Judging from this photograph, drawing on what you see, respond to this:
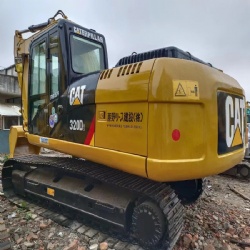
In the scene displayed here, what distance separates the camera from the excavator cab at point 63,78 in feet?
9.62

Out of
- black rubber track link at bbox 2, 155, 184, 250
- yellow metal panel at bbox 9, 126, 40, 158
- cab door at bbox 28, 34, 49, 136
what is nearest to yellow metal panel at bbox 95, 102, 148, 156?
black rubber track link at bbox 2, 155, 184, 250

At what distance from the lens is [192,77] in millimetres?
2207

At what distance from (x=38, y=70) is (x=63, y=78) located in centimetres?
91

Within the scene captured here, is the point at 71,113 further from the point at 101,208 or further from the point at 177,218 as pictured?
the point at 177,218

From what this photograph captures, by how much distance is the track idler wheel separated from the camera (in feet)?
8.14

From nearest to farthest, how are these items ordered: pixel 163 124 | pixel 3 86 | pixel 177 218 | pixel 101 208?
pixel 163 124 < pixel 177 218 < pixel 101 208 < pixel 3 86

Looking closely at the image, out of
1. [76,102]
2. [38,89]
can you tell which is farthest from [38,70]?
[76,102]

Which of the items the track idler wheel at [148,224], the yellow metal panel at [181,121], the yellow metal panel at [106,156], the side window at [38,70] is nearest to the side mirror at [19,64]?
the side window at [38,70]

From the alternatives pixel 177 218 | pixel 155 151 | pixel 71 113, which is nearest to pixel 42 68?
pixel 71 113

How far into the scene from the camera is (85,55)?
3.67 meters

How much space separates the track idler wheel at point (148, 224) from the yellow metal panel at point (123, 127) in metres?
0.67

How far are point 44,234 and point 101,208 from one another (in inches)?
34.8

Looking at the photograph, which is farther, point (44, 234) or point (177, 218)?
point (44, 234)

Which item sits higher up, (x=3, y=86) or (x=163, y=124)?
(x=3, y=86)
